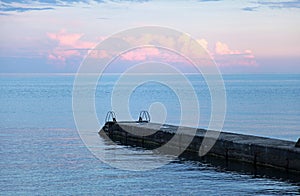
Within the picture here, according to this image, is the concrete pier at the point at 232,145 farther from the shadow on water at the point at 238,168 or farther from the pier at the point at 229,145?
the shadow on water at the point at 238,168

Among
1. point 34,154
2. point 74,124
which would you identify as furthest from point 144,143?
point 74,124

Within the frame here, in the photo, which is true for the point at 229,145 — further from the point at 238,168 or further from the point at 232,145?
the point at 238,168

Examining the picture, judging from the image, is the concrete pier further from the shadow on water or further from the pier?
the shadow on water

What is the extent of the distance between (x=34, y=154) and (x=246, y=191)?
12.8m

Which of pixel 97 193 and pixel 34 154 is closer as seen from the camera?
pixel 97 193

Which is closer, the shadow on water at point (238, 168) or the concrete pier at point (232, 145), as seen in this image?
the shadow on water at point (238, 168)

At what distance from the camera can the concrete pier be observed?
24011 millimetres

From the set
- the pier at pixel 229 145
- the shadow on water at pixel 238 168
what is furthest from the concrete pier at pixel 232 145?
the shadow on water at pixel 238 168

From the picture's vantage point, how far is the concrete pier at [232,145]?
2401 cm

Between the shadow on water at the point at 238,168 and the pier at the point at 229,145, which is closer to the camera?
the shadow on water at the point at 238,168

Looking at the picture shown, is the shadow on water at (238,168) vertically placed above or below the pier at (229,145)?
below

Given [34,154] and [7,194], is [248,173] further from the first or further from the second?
[34,154]

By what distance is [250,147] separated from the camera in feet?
86.2

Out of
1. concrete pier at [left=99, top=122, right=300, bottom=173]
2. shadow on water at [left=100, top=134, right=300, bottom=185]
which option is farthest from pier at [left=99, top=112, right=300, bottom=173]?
shadow on water at [left=100, top=134, right=300, bottom=185]
